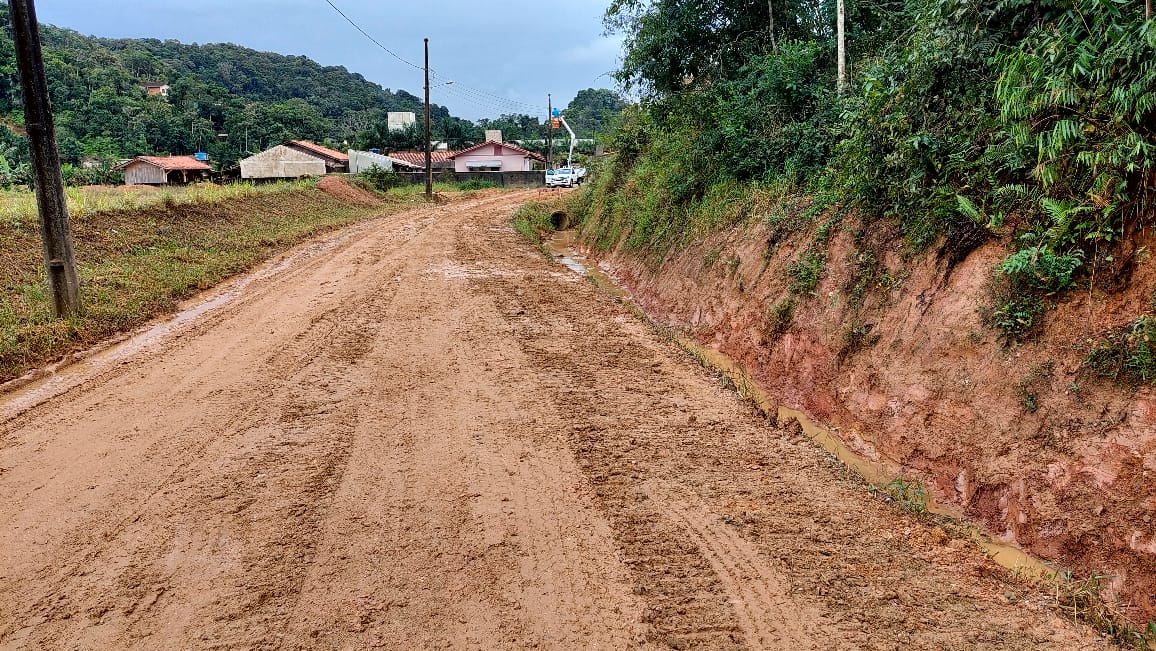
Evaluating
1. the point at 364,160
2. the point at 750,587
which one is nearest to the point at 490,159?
the point at 364,160

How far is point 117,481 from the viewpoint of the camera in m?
4.43

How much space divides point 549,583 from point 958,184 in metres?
4.63

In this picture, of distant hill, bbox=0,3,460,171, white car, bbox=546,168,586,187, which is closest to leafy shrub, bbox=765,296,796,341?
distant hill, bbox=0,3,460,171

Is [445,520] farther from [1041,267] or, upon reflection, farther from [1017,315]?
[1041,267]

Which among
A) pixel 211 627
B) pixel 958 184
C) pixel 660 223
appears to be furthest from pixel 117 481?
pixel 660 223

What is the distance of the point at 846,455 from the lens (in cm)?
541

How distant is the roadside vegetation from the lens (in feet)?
25.4

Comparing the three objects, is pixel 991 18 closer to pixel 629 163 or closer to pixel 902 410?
pixel 902 410

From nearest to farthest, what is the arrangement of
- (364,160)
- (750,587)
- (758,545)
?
(750,587) → (758,545) → (364,160)

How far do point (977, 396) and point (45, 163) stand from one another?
31.3ft

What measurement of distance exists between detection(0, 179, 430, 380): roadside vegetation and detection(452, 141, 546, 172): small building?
111 ft

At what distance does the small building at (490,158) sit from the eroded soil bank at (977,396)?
1911 inches

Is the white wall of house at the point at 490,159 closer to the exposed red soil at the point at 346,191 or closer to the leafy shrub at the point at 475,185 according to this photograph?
the leafy shrub at the point at 475,185

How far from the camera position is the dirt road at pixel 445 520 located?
318 centimetres
